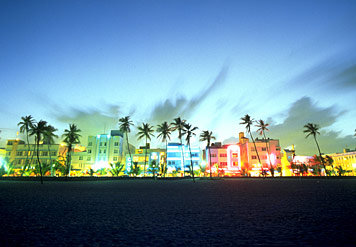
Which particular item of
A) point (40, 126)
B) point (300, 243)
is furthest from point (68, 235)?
point (40, 126)

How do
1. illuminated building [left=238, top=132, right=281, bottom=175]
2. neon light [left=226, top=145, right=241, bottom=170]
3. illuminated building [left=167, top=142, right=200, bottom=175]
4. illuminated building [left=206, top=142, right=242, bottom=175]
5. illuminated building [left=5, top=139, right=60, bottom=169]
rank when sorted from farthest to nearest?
illuminated building [left=167, top=142, right=200, bottom=175], neon light [left=226, top=145, right=241, bottom=170], illuminated building [left=5, top=139, right=60, bottom=169], illuminated building [left=206, top=142, right=242, bottom=175], illuminated building [left=238, top=132, right=281, bottom=175]

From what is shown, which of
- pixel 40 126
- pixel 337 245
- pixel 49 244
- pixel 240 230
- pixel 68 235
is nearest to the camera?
pixel 337 245

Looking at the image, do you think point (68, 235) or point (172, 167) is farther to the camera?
point (172, 167)

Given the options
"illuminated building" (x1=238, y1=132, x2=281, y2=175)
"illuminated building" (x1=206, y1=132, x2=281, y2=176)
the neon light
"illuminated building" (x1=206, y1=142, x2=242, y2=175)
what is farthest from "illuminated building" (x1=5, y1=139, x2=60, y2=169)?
"illuminated building" (x1=238, y1=132, x2=281, y2=175)

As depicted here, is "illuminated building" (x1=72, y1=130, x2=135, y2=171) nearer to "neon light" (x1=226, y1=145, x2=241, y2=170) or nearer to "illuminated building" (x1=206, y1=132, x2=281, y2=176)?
"illuminated building" (x1=206, y1=132, x2=281, y2=176)

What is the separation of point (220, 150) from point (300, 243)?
318 feet

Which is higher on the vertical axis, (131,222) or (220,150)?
(220,150)

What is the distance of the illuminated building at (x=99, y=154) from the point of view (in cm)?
9300

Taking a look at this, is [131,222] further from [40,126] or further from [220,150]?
[220,150]

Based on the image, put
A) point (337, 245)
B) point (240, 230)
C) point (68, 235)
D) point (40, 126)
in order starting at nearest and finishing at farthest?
point (337, 245), point (68, 235), point (240, 230), point (40, 126)

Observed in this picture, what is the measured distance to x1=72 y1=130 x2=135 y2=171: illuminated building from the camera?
93000mm

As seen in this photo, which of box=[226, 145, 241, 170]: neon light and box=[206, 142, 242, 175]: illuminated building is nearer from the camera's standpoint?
box=[206, 142, 242, 175]: illuminated building

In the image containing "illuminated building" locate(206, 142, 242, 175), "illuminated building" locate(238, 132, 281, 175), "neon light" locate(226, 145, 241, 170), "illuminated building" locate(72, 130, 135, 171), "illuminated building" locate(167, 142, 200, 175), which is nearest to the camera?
"illuminated building" locate(238, 132, 281, 175)

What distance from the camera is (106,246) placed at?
271cm
